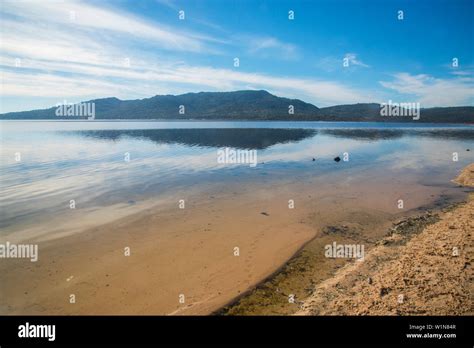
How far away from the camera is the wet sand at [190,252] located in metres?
7.80

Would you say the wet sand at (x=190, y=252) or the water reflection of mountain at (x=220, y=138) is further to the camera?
the water reflection of mountain at (x=220, y=138)

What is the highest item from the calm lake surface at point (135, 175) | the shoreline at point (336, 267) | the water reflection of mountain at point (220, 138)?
the water reflection of mountain at point (220, 138)

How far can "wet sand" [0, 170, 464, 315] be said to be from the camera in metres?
7.80

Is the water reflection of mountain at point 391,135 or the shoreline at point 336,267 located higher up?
the water reflection of mountain at point 391,135

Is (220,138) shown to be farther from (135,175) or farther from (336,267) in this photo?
(336,267)

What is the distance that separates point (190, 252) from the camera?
10289mm

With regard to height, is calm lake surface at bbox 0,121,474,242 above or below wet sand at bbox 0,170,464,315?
above

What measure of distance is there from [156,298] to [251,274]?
2.83 metres
